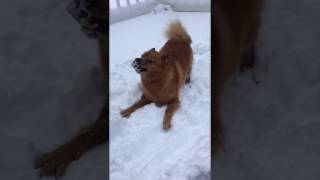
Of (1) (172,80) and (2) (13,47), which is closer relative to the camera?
(2) (13,47)

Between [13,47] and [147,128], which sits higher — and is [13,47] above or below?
above

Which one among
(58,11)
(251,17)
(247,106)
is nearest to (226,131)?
(247,106)

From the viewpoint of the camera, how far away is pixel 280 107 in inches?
24.7

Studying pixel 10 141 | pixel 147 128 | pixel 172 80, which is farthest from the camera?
pixel 172 80

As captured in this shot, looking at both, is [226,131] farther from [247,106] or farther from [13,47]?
[13,47]

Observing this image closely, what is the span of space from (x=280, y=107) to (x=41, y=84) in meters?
0.30

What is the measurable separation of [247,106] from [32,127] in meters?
0.27

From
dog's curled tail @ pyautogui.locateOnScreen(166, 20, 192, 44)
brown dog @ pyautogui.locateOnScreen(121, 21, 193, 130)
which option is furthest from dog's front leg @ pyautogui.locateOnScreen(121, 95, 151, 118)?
dog's curled tail @ pyautogui.locateOnScreen(166, 20, 192, 44)

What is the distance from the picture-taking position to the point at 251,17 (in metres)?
0.64

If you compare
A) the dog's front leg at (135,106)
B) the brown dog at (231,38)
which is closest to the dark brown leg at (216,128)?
the brown dog at (231,38)

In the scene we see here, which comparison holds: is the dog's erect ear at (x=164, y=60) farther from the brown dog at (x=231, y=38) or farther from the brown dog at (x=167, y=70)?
the brown dog at (x=231, y=38)

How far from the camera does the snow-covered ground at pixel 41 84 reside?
574 millimetres

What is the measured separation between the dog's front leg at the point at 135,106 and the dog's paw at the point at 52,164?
112 millimetres

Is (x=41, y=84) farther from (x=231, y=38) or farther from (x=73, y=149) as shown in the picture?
(x=231, y=38)
